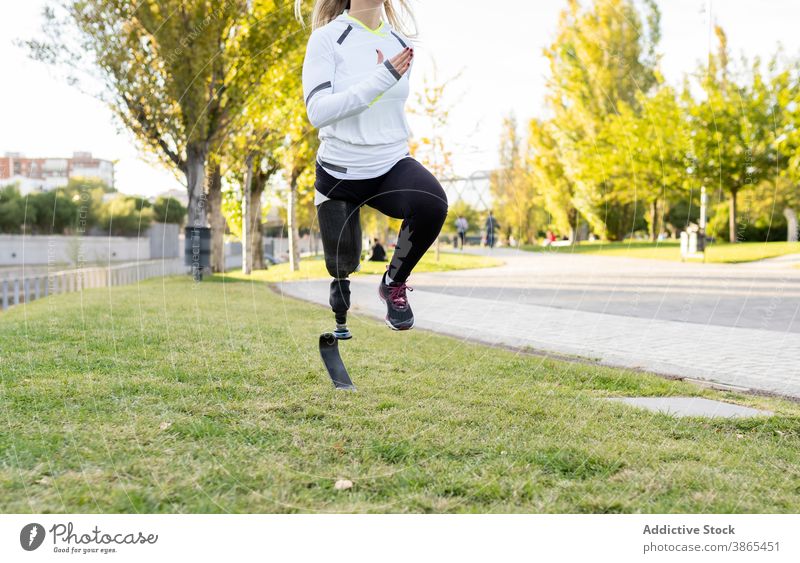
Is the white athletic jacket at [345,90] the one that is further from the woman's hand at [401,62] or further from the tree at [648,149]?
the tree at [648,149]

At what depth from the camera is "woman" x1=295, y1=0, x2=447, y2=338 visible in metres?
3.48

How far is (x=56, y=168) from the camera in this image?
674 cm

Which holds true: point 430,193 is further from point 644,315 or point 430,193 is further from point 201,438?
point 644,315

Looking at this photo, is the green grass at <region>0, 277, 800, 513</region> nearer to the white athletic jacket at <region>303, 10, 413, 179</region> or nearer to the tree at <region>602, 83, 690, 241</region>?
the white athletic jacket at <region>303, 10, 413, 179</region>

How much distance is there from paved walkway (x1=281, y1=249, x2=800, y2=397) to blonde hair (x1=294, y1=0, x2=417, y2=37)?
382 cm

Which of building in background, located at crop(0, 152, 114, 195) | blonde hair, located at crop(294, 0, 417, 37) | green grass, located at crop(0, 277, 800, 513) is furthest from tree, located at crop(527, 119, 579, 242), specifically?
building in background, located at crop(0, 152, 114, 195)

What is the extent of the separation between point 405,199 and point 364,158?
12.8 inches

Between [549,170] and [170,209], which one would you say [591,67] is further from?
[170,209]

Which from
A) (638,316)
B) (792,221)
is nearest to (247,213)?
(638,316)

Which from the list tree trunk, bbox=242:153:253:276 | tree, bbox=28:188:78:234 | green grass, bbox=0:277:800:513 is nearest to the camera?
green grass, bbox=0:277:800:513

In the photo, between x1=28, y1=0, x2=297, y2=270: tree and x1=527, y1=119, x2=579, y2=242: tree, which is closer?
x1=527, y1=119, x2=579, y2=242: tree

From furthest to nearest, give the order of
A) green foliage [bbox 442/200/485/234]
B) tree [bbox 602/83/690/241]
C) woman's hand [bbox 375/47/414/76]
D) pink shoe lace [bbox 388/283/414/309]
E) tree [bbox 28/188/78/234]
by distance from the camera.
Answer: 1. tree [bbox 28/188/78/234]
2. tree [bbox 602/83/690/241]
3. green foliage [bbox 442/200/485/234]
4. pink shoe lace [bbox 388/283/414/309]
5. woman's hand [bbox 375/47/414/76]

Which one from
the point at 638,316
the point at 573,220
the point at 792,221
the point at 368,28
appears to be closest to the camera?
the point at 368,28

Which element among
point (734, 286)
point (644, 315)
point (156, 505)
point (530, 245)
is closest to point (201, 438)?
point (156, 505)
